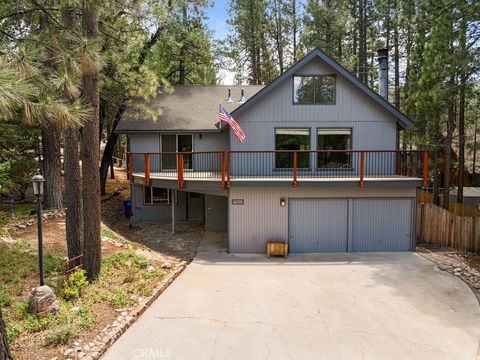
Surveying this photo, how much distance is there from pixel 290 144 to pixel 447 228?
20.7 feet

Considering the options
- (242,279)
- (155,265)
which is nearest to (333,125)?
(242,279)

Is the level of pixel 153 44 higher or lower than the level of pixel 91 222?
higher

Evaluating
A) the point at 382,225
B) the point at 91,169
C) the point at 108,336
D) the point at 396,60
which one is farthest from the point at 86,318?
the point at 396,60

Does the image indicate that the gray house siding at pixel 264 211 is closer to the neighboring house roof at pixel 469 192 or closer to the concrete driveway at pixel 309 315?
the concrete driveway at pixel 309 315

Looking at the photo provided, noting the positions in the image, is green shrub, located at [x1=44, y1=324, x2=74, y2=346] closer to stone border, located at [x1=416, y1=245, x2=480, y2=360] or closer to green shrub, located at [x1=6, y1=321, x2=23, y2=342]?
green shrub, located at [x1=6, y1=321, x2=23, y2=342]

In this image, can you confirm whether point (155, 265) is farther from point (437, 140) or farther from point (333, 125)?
point (437, 140)

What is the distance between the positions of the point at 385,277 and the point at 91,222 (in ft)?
24.6

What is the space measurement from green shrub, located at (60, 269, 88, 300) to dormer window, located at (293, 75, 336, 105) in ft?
29.1

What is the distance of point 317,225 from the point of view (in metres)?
11.7

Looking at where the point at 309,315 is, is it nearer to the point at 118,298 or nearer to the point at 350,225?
the point at 118,298

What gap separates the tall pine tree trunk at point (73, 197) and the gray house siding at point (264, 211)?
4.58 metres

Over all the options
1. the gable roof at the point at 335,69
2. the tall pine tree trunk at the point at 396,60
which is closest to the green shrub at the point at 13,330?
the gable roof at the point at 335,69

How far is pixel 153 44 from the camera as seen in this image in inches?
746

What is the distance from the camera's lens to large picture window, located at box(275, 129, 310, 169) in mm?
12828
